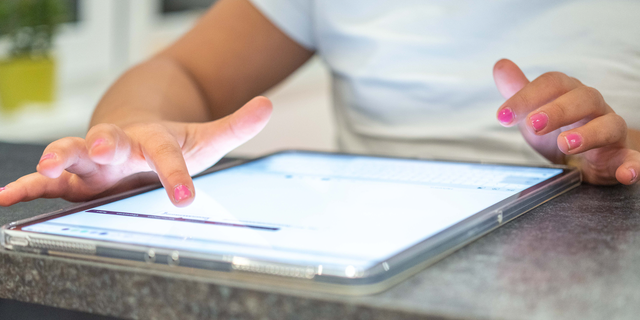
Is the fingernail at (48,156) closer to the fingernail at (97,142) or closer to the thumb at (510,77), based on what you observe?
the fingernail at (97,142)

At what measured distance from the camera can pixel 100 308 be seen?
1.00 feet

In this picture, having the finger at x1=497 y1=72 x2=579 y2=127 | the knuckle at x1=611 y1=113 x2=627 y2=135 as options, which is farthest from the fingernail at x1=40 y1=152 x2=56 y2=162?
the knuckle at x1=611 y1=113 x2=627 y2=135

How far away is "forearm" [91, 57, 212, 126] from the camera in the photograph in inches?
23.1

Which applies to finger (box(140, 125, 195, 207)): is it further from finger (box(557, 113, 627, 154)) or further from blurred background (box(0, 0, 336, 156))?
blurred background (box(0, 0, 336, 156))

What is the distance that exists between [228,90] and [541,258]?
0.68 m

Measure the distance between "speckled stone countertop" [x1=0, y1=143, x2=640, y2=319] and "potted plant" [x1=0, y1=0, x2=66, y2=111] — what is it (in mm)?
1625

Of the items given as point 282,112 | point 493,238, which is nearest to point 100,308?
point 493,238

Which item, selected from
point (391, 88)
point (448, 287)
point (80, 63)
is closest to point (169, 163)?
point (448, 287)

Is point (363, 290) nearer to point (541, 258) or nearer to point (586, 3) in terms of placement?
point (541, 258)

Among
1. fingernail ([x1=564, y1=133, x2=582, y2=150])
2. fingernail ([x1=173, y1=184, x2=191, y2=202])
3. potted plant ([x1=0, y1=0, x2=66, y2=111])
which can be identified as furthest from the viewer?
potted plant ([x1=0, y1=0, x2=66, y2=111])

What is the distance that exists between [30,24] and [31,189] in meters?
1.54

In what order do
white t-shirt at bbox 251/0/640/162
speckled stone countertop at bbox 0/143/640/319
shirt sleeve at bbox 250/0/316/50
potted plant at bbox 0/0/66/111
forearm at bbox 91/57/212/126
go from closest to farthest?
speckled stone countertop at bbox 0/143/640/319, forearm at bbox 91/57/212/126, white t-shirt at bbox 251/0/640/162, shirt sleeve at bbox 250/0/316/50, potted plant at bbox 0/0/66/111

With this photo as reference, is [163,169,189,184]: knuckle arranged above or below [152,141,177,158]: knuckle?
below

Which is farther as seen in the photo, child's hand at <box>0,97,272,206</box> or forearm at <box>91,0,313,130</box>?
forearm at <box>91,0,313,130</box>
